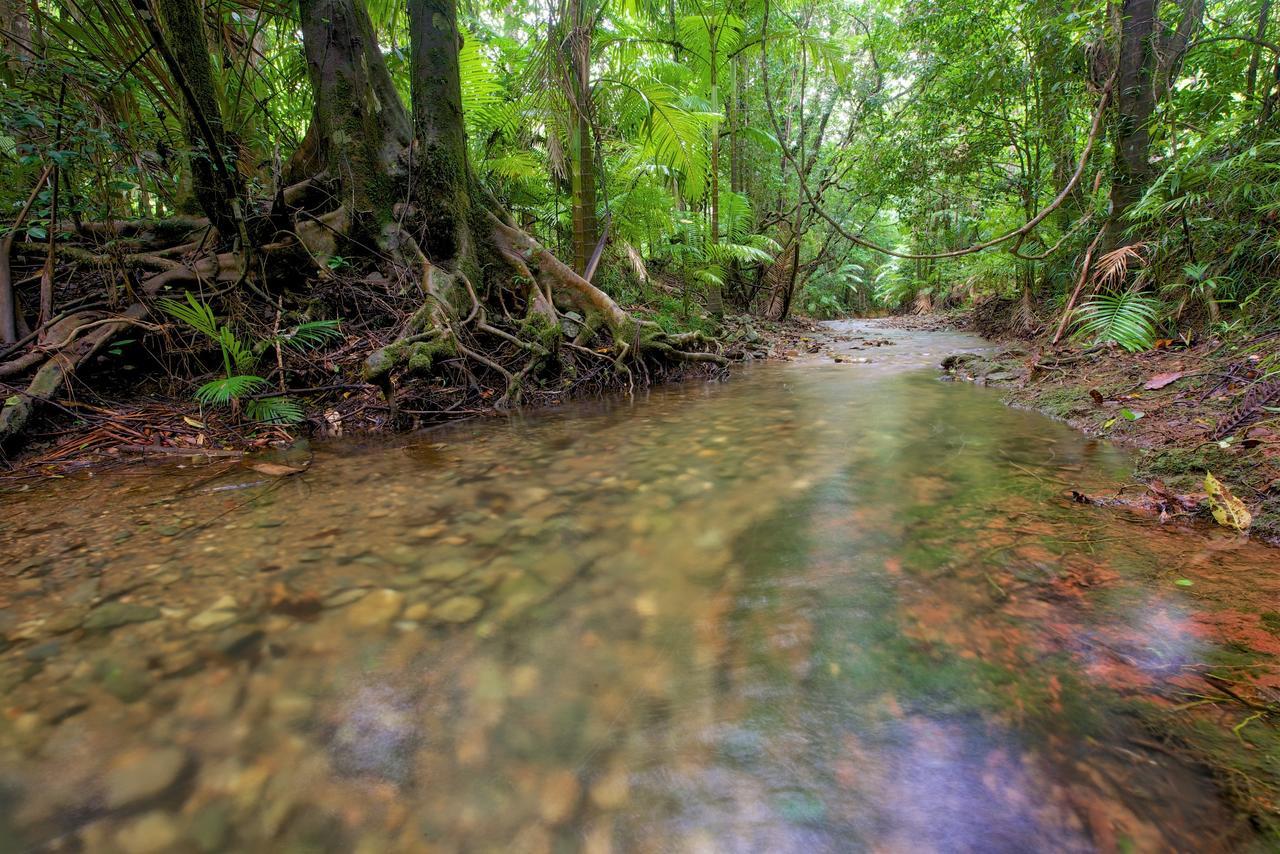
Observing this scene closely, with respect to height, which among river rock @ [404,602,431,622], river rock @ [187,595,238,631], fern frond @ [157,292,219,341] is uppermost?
fern frond @ [157,292,219,341]

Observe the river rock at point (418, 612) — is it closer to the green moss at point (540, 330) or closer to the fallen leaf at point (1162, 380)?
the green moss at point (540, 330)

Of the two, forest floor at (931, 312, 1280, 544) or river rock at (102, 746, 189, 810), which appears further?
forest floor at (931, 312, 1280, 544)

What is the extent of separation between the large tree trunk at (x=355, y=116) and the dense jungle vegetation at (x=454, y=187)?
0.02 m

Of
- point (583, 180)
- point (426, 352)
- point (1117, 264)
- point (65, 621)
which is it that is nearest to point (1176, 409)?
point (1117, 264)

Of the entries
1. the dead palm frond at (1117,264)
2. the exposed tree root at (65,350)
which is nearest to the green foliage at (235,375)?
the exposed tree root at (65,350)

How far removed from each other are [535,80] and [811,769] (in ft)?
18.0

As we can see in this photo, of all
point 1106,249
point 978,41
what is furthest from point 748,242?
point 1106,249

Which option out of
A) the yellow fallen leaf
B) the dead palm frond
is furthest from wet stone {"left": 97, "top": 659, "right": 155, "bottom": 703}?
the dead palm frond

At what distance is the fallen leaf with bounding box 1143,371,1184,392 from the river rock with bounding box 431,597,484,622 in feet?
12.5

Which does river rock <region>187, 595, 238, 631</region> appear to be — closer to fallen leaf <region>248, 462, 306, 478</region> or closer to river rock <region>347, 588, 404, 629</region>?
river rock <region>347, 588, 404, 629</region>

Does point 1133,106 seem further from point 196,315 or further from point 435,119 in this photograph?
point 196,315

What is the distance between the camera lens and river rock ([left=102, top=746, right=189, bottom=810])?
38.6 inches

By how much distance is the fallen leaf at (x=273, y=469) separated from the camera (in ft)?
8.54

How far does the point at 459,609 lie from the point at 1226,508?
2371mm
